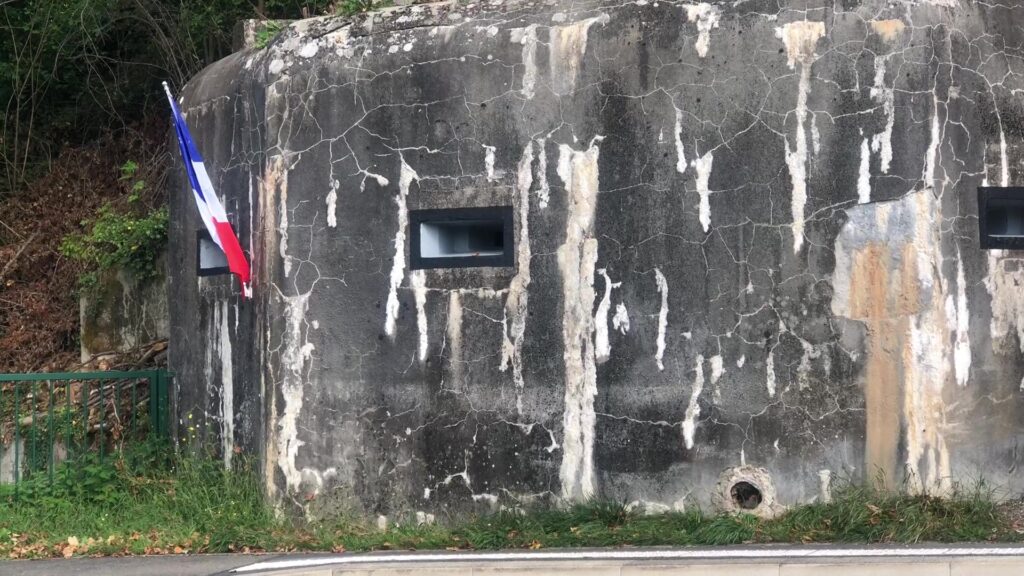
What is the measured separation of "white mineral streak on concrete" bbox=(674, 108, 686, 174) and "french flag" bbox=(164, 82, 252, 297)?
2889 millimetres

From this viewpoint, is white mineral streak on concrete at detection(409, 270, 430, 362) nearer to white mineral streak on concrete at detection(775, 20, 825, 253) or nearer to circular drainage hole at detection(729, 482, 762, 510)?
circular drainage hole at detection(729, 482, 762, 510)

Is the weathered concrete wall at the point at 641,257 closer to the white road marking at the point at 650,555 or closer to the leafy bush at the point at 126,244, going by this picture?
the white road marking at the point at 650,555

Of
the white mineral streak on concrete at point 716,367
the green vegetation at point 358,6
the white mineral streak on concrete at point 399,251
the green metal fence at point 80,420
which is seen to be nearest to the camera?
the white mineral streak on concrete at point 716,367

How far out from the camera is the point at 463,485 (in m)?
6.91

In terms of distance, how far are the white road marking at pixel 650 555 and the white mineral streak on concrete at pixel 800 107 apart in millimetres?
1737

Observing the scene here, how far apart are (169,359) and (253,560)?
2.84 m

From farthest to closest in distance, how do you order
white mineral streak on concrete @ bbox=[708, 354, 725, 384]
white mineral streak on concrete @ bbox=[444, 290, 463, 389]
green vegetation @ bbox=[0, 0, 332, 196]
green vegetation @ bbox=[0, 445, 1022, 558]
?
green vegetation @ bbox=[0, 0, 332, 196] < white mineral streak on concrete @ bbox=[444, 290, 463, 389] < white mineral streak on concrete @ bbox=[708, 354, 725, 384] < green vegetation @ bbox=[0, 445, 1022, 558]

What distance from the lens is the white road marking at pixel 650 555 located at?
220 inches

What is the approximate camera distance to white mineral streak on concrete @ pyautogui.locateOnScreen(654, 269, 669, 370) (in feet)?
21.9

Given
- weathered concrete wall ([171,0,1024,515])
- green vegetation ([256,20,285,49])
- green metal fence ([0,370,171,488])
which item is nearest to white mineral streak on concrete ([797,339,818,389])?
weathered concrete wall ([171,0,1024,515])

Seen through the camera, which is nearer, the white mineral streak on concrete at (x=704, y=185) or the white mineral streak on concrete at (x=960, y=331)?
the white mineral streak on concrete at (x=960, y=331)

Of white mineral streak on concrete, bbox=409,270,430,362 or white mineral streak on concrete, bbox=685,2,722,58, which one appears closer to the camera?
white mineral streak on concrete, bbox=685,2,722,58

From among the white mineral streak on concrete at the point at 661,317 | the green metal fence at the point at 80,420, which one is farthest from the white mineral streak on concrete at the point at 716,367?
the green metal fence at the point at 80,420

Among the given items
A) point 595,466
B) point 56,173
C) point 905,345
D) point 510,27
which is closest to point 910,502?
point 905,345
